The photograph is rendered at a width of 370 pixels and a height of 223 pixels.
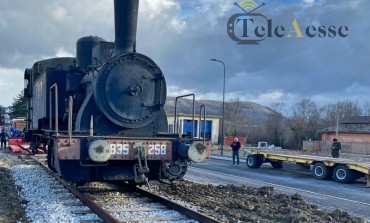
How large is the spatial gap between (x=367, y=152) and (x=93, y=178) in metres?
41.2

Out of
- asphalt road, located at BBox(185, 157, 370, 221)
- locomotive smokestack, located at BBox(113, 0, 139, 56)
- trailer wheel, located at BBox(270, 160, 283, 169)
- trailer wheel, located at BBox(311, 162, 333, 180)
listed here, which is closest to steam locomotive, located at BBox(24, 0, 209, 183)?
locomotive smokestack, located at BBox(113, 0, 139, 56)

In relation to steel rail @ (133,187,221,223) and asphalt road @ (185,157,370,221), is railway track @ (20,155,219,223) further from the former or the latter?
asphalt road @ (185,157,370,221)

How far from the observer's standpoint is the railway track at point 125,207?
23.1 feet

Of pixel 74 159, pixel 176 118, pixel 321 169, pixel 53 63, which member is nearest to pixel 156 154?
pixel 74 159

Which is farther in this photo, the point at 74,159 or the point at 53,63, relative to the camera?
the point at 53,63

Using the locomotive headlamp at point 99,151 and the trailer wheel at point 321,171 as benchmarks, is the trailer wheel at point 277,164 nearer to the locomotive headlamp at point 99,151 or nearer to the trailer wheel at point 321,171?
the trailer wheel at point 321,171

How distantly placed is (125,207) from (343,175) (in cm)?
1061

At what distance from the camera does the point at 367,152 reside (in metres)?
44.2

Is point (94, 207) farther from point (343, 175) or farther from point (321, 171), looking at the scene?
point (321, 171)

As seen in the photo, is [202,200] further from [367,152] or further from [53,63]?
[367,152]

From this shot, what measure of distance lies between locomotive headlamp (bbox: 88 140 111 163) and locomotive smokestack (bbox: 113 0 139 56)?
2358 mm

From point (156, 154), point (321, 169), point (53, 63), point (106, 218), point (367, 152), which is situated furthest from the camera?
point (367, 152)

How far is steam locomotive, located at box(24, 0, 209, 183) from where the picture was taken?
→ 314 inches

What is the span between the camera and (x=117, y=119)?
891 cm
